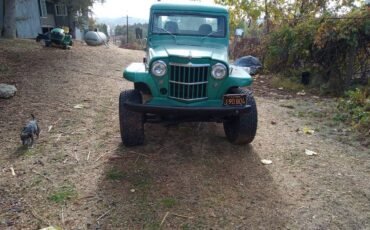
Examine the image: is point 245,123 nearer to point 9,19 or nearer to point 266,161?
point 266,161

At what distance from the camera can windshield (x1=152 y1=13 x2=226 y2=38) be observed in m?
4.72

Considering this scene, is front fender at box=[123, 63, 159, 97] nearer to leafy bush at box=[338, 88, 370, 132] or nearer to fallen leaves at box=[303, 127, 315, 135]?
fallen leaves at box=[303, 127, 315, 135]

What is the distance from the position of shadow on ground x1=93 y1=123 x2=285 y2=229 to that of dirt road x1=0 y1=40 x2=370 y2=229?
0.01 m

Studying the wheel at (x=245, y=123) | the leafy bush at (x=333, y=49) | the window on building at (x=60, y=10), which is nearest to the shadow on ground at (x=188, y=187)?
the wheel at (x=245, y=123)

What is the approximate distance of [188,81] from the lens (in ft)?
12.1

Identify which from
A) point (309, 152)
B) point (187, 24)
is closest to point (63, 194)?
point (187, 24)

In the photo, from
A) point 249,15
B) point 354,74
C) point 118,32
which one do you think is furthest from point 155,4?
point 118,32


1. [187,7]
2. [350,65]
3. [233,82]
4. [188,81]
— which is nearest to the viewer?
[188,81]

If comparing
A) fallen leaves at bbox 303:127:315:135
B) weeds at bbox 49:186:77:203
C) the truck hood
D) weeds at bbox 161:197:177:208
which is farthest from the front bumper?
fallen leaves at bbox 303:127:315:135

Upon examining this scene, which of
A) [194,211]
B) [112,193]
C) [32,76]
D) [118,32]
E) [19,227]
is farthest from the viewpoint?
[118,32]

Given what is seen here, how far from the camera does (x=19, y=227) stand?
2.71 metres

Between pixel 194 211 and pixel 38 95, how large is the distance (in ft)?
15.3

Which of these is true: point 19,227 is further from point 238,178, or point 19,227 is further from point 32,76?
point 32,76

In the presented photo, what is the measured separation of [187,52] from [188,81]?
1.24ft
